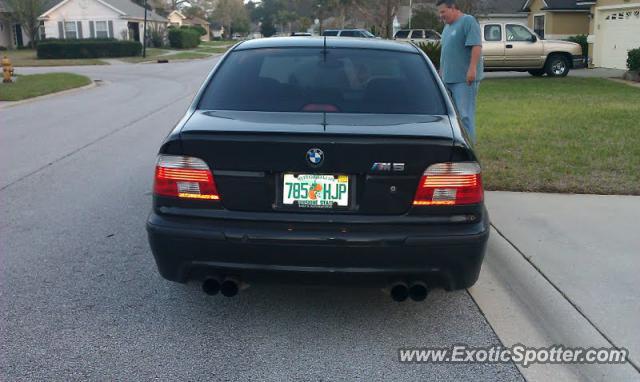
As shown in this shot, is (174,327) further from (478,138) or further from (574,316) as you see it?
(478,138)

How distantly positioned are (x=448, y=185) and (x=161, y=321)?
187 cm

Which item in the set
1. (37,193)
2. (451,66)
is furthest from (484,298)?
(37,193)

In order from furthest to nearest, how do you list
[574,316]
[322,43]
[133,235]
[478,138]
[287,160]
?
[478,138], [133,235], [322,43], [574,316], [287,160]

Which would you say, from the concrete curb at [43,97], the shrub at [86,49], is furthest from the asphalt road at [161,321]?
the shrub at [86,49]

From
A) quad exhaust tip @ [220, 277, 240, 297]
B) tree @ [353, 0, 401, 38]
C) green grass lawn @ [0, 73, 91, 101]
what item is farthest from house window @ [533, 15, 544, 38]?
quad exhaust tip @ [220, 277, 240, 297]

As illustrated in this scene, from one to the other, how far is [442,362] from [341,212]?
961 mm

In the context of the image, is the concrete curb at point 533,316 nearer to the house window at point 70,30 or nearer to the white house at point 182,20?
the house window at point 70,30

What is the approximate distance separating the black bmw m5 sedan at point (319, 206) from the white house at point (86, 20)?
57.1m

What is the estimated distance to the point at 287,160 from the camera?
11.5ft

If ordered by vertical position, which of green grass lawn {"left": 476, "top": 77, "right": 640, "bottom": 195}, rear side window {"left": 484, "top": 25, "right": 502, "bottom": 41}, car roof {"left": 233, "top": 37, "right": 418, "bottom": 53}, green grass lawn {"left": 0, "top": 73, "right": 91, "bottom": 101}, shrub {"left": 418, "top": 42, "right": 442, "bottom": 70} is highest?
rear side window {"left": 484, "top": 25, "right": 502, "bottom": 41}

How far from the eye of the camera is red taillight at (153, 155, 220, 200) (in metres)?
3.59

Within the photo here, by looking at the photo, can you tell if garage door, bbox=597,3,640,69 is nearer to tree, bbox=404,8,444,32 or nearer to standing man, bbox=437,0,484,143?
standing man, bbox=437,0,484,143

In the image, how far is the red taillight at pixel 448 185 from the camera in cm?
354

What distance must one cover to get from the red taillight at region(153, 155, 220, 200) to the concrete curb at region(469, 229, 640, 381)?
1.86 m
